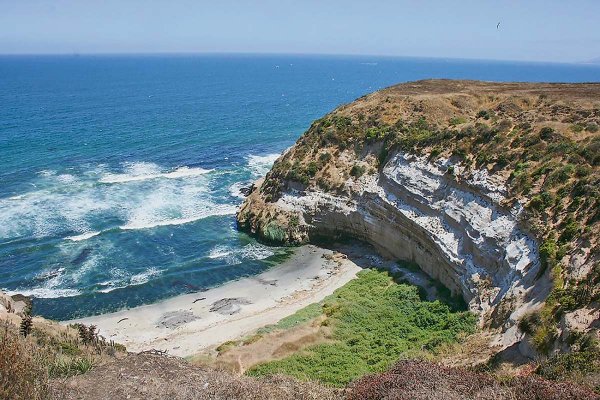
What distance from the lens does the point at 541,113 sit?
4853cm

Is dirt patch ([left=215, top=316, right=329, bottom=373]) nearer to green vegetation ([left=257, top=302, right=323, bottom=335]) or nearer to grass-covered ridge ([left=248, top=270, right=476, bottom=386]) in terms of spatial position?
grass-covered ridge ([left=248, top=270, right=476, bottom=386])

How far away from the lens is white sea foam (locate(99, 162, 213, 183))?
73175 millimetres

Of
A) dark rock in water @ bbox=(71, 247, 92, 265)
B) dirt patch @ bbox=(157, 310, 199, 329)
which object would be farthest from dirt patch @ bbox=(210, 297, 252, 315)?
dark rock in water @ bbox=(71, 247, 92, 265)

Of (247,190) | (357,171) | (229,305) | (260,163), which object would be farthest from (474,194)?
(260,163)

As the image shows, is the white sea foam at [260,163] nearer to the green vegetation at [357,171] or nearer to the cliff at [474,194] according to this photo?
the cliff at [474,194]

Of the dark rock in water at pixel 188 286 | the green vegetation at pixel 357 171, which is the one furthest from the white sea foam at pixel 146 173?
the dark rock in water at pixel 188 286

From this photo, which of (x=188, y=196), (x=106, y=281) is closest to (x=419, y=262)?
(x=106, y=281)

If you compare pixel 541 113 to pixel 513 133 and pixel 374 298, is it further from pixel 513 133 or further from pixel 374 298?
pixel 374 298

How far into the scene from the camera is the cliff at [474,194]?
1141 inches

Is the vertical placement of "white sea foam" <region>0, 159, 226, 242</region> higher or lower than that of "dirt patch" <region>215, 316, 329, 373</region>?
higher

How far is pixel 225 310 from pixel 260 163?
45070mm

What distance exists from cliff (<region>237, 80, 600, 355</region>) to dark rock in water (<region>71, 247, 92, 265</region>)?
16.6 metres

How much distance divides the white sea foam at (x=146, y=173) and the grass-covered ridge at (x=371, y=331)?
4135 cm

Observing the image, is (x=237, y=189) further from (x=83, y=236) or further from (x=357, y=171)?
(x=357, y=171)
